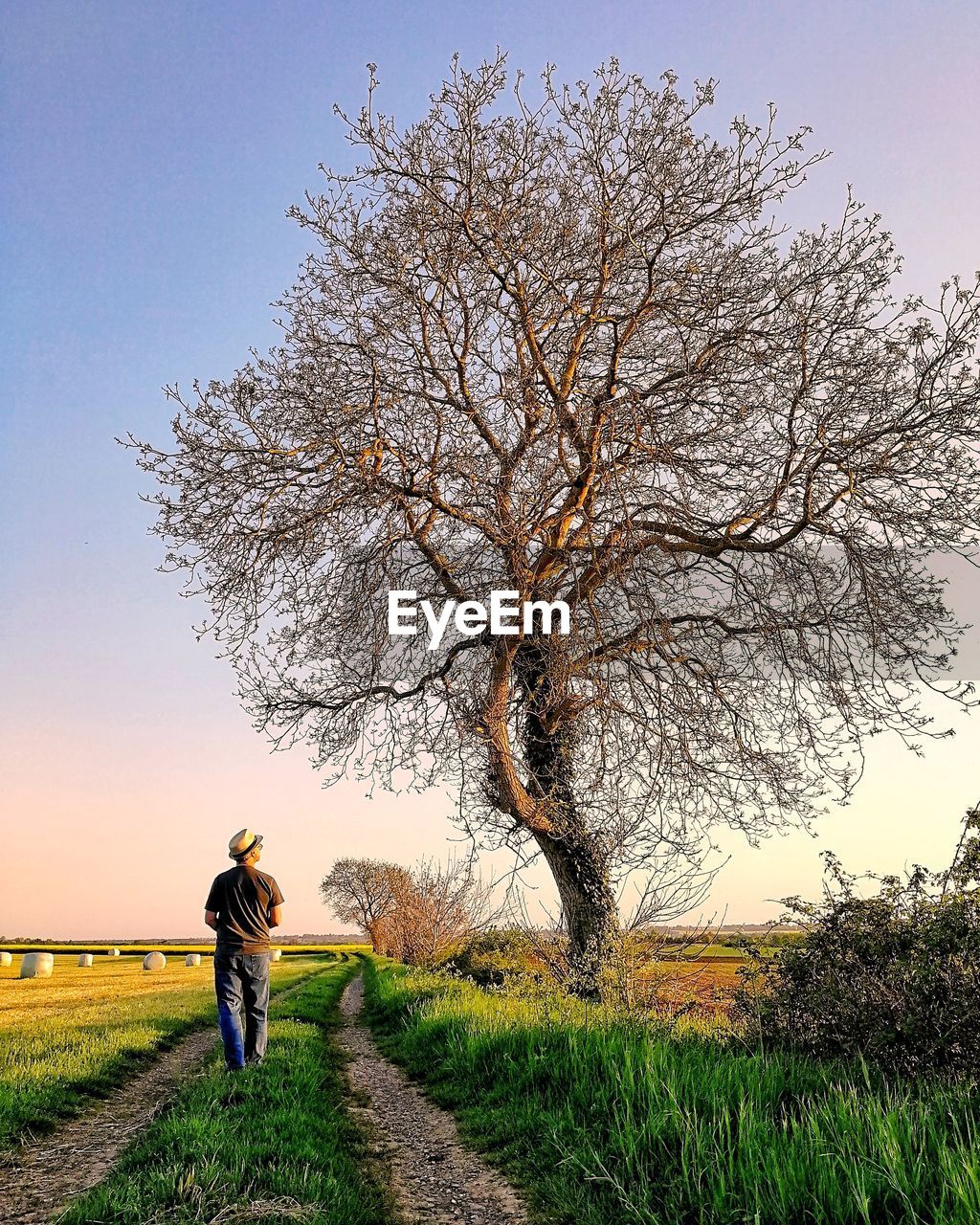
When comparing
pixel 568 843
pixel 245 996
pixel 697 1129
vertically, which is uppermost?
pixel 568 843

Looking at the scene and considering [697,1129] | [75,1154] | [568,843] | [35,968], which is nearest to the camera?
[697,1129]

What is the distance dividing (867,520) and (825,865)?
14.9ft

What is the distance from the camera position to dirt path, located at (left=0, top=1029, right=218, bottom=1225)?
5.20 meters

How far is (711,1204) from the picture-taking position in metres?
3.85

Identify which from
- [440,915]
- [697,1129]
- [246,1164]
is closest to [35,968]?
[440,915]

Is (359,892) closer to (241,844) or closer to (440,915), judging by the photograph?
(440,915)

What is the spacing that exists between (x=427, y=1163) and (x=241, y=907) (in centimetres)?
378

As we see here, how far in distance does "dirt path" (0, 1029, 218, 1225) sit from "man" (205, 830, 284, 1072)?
1034 millimetres

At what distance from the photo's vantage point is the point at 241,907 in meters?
8.97

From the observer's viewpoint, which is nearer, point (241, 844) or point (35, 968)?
point (241, 844)

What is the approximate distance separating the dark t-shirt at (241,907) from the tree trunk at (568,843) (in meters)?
3.62

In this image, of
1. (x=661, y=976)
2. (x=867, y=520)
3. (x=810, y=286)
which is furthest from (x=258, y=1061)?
(x=810, y=286)

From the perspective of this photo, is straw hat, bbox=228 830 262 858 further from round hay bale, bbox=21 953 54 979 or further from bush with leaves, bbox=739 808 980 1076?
round hay bale, bbox=21 953 54 979

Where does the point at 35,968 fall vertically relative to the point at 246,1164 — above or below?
below
